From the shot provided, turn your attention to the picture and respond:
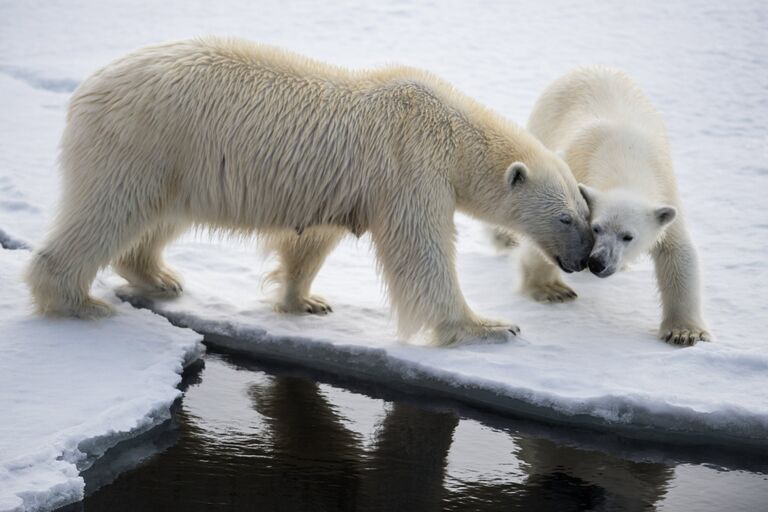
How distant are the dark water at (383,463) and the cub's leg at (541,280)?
151cm

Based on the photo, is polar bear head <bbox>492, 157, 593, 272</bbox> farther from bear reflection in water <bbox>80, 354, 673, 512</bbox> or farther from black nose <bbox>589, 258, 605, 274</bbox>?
bear reflection in water <bbox>80, 354, 673, 512</bbox>

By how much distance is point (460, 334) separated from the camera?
5805mm

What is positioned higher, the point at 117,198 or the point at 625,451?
the point at 117,198

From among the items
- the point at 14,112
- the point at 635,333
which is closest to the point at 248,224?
the point at 635,333

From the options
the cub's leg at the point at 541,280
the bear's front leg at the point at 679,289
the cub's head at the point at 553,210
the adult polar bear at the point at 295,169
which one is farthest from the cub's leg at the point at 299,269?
the bear's front leg at the point at 679,289

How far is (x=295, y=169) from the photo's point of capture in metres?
5.73

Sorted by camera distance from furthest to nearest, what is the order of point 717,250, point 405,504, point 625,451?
point 717,250 < point 625,451 < point 405,504

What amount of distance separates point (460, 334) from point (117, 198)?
1948 millimetres

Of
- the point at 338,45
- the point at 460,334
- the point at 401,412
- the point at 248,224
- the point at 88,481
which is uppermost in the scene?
the point at 338,45

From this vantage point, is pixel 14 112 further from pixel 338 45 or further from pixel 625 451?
pixel 625 451

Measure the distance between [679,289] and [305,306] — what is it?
2162 mm

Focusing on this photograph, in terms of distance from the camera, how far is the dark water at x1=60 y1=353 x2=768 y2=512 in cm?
442

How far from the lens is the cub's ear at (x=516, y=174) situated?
5723 millimetres

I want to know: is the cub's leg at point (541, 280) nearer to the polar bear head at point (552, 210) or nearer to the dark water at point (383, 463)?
the polar bear head at point (552, 210)
